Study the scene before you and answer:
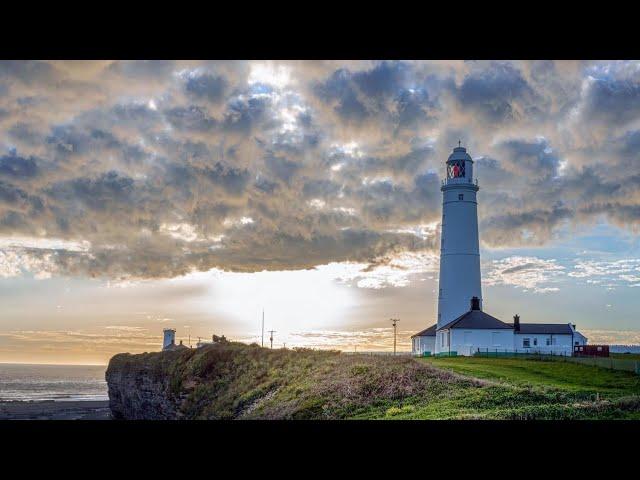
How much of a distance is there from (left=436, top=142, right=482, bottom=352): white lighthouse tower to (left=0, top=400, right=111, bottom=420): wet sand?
22271 mm

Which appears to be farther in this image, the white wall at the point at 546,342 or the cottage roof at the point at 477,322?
the white wall at the point at 546,342

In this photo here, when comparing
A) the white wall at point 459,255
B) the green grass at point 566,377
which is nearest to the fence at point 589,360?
the green grass at point 566,377

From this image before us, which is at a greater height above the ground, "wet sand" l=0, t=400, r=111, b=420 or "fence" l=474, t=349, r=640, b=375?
"fence" l=474, t=349, r=640, b=375

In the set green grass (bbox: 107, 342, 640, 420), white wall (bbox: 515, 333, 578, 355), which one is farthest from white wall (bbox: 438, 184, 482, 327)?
green grass (bbox: 107, 342, 640, 420)

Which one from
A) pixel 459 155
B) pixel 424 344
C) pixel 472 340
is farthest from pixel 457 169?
pixel 424 344

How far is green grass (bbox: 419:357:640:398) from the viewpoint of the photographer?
66.6 feet

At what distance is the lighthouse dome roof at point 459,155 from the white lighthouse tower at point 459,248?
0.39 meters

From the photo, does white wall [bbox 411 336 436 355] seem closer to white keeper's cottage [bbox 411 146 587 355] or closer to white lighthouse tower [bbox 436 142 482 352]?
white keeper's cottage [bbox 411 146 587 355]

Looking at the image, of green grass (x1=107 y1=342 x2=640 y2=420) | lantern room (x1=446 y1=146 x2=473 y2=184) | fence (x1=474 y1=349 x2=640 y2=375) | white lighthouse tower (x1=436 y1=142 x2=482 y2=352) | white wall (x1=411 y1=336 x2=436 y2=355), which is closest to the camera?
green grass (x1=107 y1=342 x2=640 y2=420)

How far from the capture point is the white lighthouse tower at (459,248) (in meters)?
43.2

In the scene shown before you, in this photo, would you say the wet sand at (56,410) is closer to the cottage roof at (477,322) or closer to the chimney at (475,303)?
the cottage roof at (477,322)

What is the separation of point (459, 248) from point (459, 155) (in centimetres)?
591
